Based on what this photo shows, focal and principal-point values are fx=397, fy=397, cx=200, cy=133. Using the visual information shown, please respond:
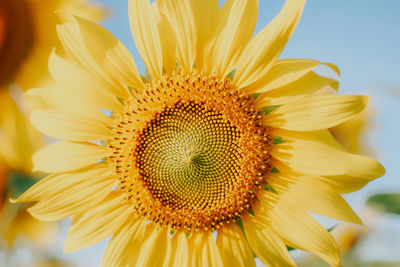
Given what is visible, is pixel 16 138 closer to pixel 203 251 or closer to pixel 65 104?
pixel 65 104

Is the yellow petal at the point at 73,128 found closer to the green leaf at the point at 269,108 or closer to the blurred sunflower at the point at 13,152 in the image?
the blurred sunflower at the point at 13,152

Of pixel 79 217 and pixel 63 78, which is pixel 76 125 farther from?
pixel 79 217

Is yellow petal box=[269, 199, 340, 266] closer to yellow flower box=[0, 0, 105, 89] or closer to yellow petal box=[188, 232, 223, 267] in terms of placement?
yellow petal box=[188, 232, 223, 267]

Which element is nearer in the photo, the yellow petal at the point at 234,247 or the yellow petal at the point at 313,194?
the yellow petal at the point at 313,194

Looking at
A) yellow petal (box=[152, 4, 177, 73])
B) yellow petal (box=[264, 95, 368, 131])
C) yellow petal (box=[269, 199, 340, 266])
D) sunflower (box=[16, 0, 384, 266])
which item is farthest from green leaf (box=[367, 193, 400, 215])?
yellow petal (box=[152, 4, 177, 73])

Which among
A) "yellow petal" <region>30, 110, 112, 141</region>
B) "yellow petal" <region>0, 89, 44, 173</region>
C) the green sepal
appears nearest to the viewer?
"yellow petal" <region>30, 110, 112, 141</region>

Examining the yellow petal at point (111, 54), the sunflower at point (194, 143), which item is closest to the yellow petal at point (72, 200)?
the sunflower at point (194, 143)

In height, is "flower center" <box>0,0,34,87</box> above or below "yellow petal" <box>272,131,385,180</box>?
above
